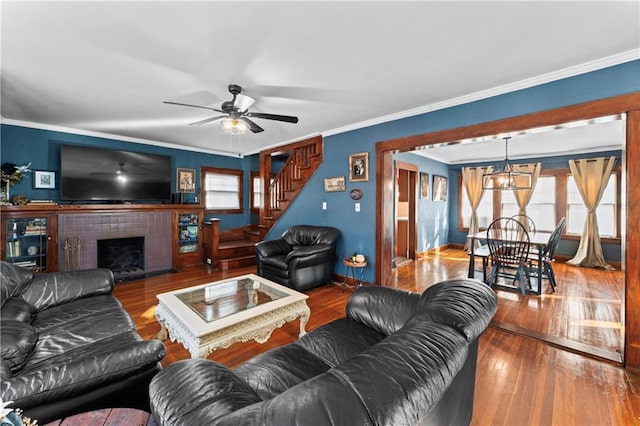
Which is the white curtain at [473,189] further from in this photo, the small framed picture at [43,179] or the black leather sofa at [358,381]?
the small framed picture at [43,179]

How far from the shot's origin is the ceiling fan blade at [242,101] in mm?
2738

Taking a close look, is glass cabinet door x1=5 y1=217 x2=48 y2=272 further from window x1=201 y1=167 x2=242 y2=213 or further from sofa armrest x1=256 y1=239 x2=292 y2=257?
sofa armrest x1=256 y1=239 x2=292 y2=257

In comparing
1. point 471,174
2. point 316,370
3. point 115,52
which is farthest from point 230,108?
point 471,174

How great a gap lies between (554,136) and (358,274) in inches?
162

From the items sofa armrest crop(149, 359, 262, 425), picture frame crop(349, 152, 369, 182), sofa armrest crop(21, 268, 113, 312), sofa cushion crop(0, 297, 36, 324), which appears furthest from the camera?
picture frame crop(349, 152, 369, 182)

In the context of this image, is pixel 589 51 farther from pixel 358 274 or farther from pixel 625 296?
pixel 358 274

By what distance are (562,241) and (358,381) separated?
7.36 m

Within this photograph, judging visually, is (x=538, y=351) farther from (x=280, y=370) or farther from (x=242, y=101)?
(x=242, y=101)

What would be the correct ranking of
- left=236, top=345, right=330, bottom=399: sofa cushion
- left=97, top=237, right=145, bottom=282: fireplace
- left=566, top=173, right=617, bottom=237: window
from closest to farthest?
left=236, top=345, right=330, bottom=399: sofa cushion < left=97, top=237, right=145, bottom=282: fireplace < left=566, top=173, right=617, bottom=237: window

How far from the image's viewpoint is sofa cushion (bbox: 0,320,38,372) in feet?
4.14

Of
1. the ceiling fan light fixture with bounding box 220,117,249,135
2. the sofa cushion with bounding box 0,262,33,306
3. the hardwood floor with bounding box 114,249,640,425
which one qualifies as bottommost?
the hardwood floor with bounding box 114,249,640,425

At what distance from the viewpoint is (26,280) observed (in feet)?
6.97

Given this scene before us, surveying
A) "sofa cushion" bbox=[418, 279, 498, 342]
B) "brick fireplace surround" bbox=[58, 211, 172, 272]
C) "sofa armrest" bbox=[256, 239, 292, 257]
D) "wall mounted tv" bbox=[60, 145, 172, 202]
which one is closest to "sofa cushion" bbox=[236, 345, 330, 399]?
"sofa cushion" bbox=[418, 279, 498, 342]

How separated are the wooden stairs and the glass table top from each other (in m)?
2.50
